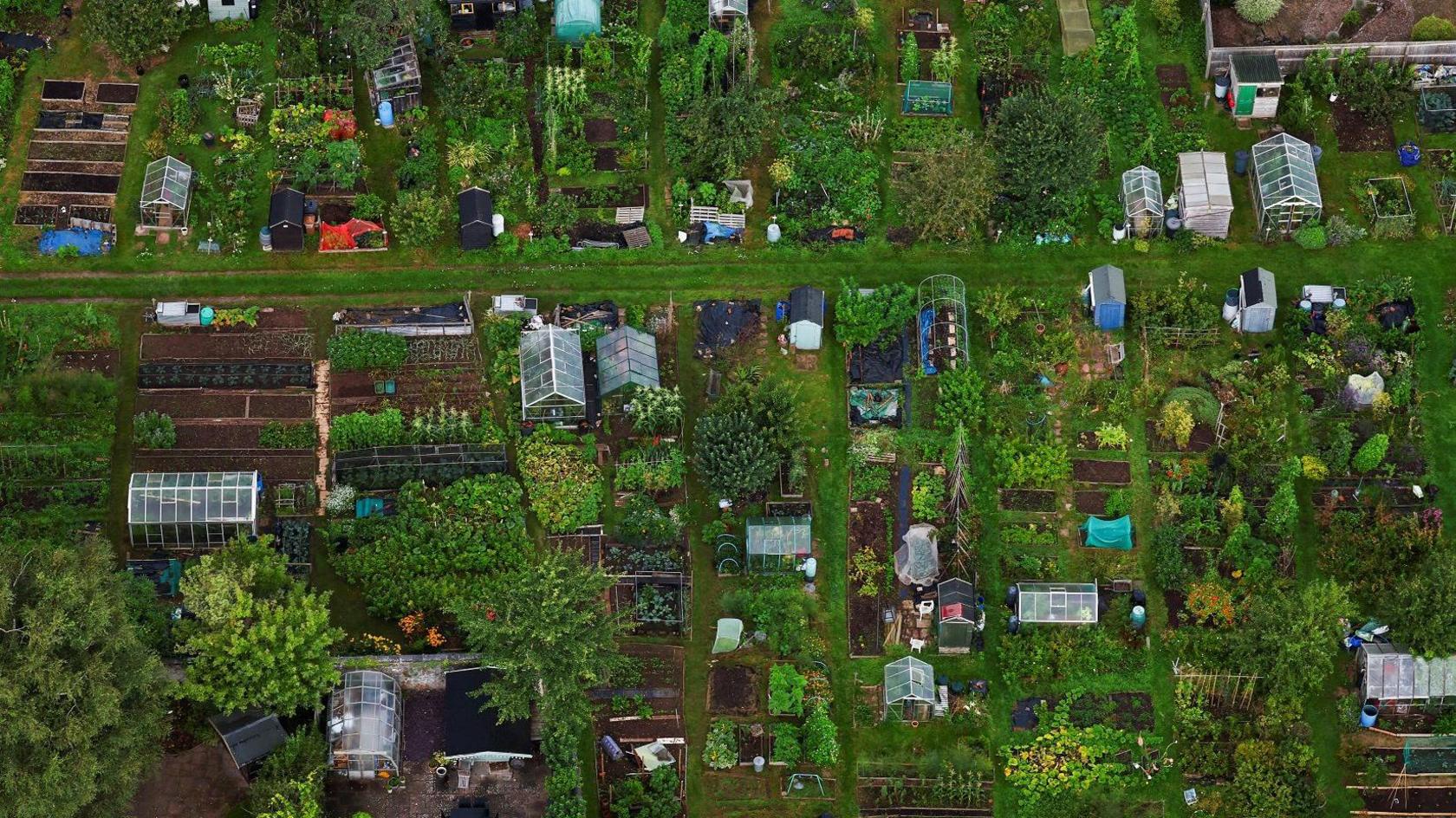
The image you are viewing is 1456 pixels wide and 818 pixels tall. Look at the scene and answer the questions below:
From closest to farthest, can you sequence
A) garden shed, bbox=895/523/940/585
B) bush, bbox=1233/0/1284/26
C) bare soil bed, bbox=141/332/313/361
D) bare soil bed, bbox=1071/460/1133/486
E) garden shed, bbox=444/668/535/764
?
garden shed, bbox=444/668/535/764
garden shed, bbox=895/523/940/585
bare soil bed, bbox=1071/460/1133/486
bare soil bed, bbox=141/332/313/361
bush, bbox=1233/0/1284/26

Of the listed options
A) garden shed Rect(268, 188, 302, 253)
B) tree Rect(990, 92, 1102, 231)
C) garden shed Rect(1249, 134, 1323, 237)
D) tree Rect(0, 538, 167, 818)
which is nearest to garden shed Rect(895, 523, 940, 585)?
tree Rect(990, 92, 1102, 231)

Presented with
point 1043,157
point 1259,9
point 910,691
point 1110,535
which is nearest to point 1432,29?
point 1259,9

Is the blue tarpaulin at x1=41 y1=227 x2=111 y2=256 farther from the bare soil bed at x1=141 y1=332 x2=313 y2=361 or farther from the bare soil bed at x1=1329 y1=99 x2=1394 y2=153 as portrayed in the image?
the bare soil bed at x1=1329 y1=99 x2=1394 y2=153

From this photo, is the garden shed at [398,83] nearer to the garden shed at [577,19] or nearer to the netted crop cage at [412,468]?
the garden shed at [577,19]

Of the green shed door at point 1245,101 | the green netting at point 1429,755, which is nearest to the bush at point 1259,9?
the green shed door at point 1245,101

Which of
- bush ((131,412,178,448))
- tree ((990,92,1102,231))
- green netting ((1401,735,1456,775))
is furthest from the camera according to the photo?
tree ((990,92,1102,231))

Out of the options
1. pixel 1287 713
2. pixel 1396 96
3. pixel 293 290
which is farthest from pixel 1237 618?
pixel 293 290
